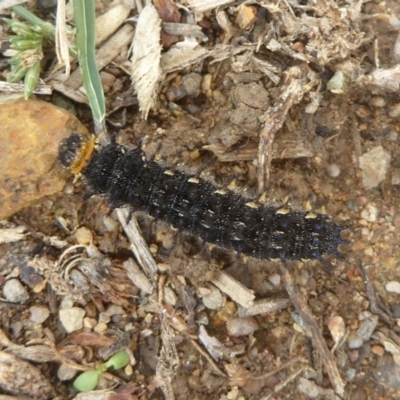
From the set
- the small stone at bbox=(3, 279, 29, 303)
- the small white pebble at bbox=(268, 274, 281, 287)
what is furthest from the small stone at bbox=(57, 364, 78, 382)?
the small white pebble at bbox=(268, 274, 281, 287)

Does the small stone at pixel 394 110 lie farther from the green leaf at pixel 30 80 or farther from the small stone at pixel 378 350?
the green leaf at pixel 30 80

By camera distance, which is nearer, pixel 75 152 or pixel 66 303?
pixel 75 152

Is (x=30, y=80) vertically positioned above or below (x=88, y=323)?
above

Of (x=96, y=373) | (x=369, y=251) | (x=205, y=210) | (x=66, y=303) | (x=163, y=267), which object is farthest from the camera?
(x=369, y=251)

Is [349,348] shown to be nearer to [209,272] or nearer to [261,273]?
[261,273]

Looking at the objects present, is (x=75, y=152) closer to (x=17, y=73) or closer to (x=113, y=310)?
(x=17, y=73)

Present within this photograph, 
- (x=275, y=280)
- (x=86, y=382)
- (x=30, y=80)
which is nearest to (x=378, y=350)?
(x=275, y=280)
